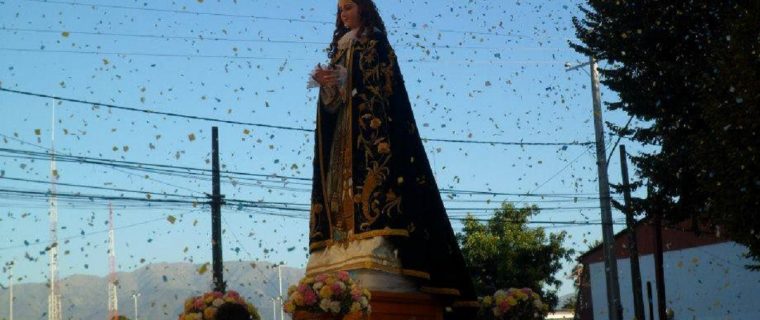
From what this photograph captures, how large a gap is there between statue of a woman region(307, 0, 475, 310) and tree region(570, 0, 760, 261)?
5484 millimetres

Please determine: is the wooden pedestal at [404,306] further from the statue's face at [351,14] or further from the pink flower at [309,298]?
the statue's face at [351,14]

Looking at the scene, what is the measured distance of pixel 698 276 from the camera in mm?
42781

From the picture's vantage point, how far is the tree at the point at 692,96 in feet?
54.7

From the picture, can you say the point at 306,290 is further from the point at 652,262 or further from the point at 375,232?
the point at 652,262

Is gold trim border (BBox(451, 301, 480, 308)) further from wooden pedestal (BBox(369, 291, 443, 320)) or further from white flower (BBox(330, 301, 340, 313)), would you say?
white flower (BBox(330, 301, 340, 313))

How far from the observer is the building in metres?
39.7

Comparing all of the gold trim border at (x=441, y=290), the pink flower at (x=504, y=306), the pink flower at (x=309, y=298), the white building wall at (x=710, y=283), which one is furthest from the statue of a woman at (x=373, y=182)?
the white building wall at (x=710, y=283)

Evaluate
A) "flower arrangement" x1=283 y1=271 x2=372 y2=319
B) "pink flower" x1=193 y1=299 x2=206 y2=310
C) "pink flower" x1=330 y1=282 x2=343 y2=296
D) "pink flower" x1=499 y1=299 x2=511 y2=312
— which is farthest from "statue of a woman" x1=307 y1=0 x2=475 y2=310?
"pink flower" x1=193 y1=299 x2=206 y2=310

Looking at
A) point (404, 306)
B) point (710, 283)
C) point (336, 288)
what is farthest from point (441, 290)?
point (710, 283)

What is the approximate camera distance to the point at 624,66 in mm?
22609

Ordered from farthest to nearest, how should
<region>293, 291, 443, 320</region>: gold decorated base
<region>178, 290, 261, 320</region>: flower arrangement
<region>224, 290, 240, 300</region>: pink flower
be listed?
<region>293, 291, 443, 320</region>: gold decorated base
<region>224, 290, 240, 300</region>: pink flower
<region>178, 290, 261, 320</region>: flower arrangement

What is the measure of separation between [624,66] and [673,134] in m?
2.15

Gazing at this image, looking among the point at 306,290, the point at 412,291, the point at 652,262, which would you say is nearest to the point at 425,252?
the point at 412,291

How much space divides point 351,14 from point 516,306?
16.8 ft
